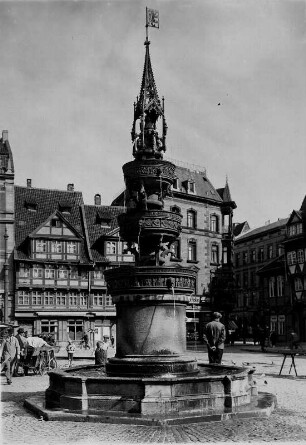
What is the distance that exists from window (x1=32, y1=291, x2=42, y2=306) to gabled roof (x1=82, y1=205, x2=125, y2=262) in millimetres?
6028

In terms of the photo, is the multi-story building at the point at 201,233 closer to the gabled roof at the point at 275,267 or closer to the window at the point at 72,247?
the gabled roof at the point at 275,267

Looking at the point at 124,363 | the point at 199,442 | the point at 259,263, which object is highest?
the point at 259,263

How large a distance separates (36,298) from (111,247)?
8.63 metres

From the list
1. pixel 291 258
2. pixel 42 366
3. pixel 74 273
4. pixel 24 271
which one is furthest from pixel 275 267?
pixel 42 366

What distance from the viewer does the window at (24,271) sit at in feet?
174

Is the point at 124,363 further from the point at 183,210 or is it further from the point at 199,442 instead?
the point at 183,210

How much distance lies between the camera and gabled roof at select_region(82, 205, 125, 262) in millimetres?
57416

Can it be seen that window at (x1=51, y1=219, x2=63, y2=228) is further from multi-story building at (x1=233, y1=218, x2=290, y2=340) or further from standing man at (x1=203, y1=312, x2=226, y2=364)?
standing man at (x1=203, y1=312, x2=226, y2=364)

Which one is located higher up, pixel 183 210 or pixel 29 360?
pixel 183 210

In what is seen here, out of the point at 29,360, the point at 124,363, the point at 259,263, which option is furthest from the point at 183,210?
the point at 124,363

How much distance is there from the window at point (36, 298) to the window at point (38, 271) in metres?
1.45

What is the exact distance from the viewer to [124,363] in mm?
13078

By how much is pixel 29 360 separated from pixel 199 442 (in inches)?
543

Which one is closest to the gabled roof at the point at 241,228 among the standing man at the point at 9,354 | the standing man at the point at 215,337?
the standing man at the point at 9,354
